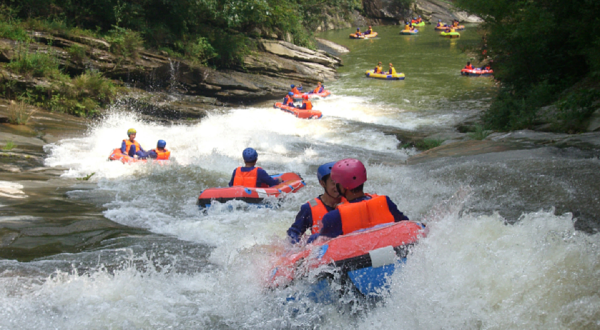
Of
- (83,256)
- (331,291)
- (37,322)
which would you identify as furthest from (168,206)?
(331,291)

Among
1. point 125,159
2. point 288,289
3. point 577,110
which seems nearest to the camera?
point 288,289

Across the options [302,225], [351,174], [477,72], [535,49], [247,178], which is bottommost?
[247,178]

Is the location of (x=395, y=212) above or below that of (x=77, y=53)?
below

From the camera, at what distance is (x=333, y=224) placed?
11.3 ft

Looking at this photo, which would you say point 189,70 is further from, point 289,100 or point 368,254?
point 368,254

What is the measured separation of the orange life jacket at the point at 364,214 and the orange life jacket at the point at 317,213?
0.46m

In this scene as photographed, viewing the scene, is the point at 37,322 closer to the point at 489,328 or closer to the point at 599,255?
the point at 489,328

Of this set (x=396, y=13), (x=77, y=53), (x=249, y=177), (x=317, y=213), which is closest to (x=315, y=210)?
(x=317, y=213)

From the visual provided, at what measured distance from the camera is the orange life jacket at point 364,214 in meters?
3.45

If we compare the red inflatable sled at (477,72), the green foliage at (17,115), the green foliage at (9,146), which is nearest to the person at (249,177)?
the green foliage at (9,146)

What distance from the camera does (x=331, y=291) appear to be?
3.22m

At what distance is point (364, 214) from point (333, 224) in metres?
0.25

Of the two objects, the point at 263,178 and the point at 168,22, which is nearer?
the point at 263,178

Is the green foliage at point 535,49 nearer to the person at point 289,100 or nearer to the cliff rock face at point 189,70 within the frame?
the person at point 289,100
